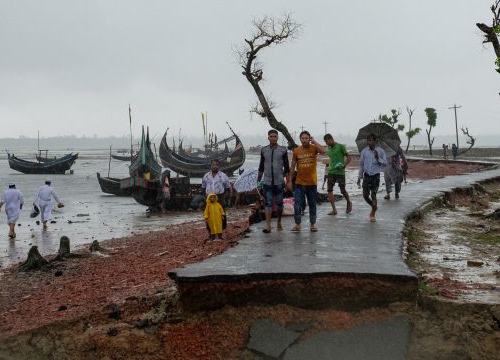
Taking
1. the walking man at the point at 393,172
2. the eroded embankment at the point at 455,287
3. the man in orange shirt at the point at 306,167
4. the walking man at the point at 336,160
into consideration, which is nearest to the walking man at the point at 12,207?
the walking man at the point at 336,160

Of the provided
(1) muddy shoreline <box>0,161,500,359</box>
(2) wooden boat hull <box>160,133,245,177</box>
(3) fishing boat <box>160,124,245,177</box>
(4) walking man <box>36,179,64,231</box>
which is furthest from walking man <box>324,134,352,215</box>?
(2) wooden boat hull <box>160,133,245,177</box>

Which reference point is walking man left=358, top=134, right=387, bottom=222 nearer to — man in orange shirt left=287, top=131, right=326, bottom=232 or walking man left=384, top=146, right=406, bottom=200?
man in orange shirt left=287, top=131, right=326, bottom=232

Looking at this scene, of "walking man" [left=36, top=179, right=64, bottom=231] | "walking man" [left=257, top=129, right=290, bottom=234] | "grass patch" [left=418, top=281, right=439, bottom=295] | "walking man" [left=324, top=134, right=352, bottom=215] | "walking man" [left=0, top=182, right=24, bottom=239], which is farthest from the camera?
"walking man" [left=36, top=179, right=64, bottom=231]

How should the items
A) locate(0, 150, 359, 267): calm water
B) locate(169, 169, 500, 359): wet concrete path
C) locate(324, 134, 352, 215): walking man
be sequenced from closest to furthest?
locate(169, 169, 500, 359): wet concrete path < locate(324, 134, 352, 215): walking man < locate(0, 150, 359, 267): calm water

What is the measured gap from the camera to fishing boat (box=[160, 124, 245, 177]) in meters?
44.6

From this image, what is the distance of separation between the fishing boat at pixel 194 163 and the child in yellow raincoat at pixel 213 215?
115 ft

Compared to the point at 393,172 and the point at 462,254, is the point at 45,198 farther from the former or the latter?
the point at 462,254

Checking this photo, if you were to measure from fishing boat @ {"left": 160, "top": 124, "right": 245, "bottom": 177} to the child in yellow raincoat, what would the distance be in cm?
3511

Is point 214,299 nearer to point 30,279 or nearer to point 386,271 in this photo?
point 386,271

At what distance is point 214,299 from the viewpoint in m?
5.39

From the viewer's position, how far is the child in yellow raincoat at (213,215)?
8.73 metres

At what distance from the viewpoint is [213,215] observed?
348 inches

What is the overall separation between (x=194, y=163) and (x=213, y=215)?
36.6m

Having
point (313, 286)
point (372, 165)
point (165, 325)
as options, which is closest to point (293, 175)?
point (372, 165)
